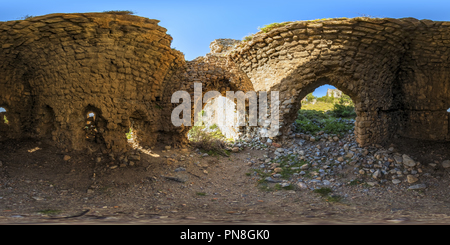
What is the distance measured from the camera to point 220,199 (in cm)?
518

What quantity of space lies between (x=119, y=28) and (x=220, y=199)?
4345mm

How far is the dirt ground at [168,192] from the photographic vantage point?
418 centimetres

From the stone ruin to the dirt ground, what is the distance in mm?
635

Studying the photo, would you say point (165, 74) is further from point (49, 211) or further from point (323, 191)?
point (323, 191)

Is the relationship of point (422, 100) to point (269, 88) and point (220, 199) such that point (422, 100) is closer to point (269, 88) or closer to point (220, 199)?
point (269, 88)

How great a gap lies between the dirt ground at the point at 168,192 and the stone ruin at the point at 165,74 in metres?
0.64

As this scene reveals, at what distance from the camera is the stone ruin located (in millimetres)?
5918

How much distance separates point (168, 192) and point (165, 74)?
3554 millimetres

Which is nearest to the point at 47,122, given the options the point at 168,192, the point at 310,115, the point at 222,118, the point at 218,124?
the point at 168,192

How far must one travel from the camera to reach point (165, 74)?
299 inches

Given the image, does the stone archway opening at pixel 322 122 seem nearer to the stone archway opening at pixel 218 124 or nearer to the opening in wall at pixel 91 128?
the stone archway opening at pixel 218 124

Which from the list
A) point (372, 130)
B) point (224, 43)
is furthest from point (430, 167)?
point (224, 43)

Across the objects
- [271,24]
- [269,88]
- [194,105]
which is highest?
[271,24]

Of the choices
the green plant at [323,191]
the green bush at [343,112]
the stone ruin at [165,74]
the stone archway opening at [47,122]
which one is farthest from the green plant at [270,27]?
the stone archway opening at [47,122]
